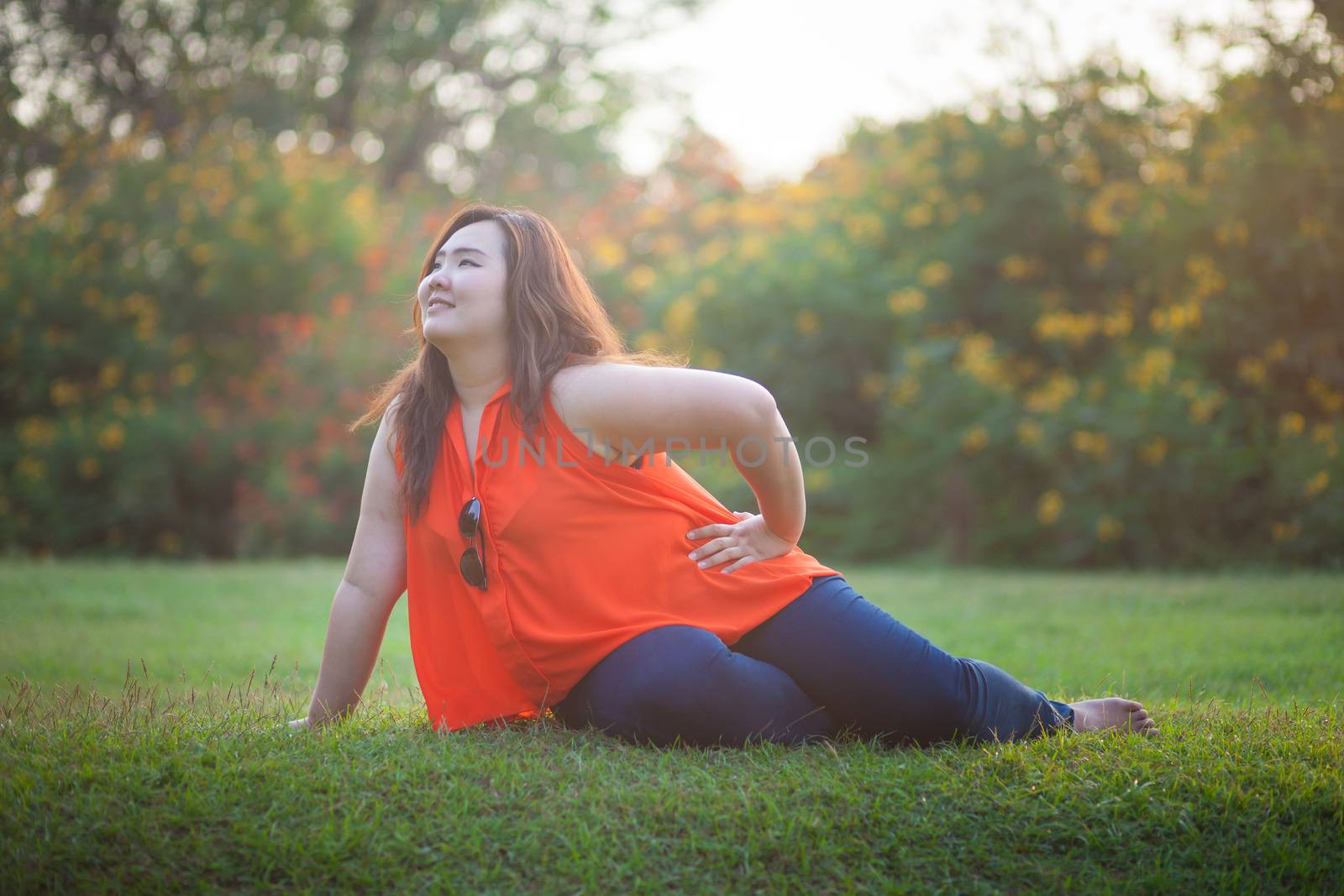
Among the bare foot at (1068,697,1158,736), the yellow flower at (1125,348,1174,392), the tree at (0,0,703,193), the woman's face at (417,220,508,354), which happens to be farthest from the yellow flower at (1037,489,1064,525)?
the tree at (0,0,703,193)

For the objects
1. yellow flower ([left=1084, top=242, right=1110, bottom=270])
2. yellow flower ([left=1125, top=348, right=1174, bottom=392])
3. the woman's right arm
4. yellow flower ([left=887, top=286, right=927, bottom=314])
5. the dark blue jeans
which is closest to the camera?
the dark blue jeans

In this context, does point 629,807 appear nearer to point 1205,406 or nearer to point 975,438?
point 1205,406

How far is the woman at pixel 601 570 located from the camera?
9.40 ft

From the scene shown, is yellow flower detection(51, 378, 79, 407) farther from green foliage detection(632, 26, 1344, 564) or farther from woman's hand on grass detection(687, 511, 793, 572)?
woman's hand on grass detection(687, 511, 793, 572)

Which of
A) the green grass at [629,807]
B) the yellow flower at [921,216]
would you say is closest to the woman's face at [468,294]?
the green grass at [629,807]

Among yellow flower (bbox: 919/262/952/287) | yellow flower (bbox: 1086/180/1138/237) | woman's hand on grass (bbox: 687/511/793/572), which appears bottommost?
woman's hand on grass (bbox: 687/511/793/572)

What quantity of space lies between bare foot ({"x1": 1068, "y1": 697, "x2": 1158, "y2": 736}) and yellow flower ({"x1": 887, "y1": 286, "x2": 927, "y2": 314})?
23.7ft

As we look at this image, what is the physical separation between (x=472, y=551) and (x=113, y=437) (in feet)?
27.8

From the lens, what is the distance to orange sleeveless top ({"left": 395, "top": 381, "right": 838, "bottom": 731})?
2.89 m

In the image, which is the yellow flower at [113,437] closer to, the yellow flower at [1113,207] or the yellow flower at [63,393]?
the yellow flower at [63,393]

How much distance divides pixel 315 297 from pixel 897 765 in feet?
32.6

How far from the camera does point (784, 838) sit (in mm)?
2400

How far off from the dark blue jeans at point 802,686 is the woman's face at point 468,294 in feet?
3.09

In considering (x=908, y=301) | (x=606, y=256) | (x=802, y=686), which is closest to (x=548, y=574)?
(x=802, y=686)
